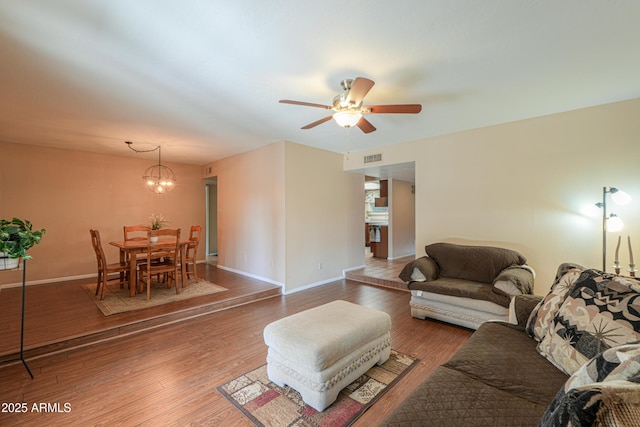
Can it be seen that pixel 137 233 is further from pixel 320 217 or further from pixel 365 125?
pixel 365 125

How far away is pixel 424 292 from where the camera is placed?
3.36 m

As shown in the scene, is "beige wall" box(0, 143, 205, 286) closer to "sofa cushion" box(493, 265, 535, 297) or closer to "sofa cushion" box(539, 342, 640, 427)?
"sofa cushion" box(493, 265, 535, 297)

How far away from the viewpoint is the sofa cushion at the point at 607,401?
2.05ft

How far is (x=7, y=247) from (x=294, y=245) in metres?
3.34

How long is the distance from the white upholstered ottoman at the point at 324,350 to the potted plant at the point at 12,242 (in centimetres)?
214

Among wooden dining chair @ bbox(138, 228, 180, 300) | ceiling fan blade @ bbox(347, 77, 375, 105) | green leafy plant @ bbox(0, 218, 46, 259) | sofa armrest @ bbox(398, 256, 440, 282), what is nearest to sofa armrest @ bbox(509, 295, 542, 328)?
sofa armrest @ bbox(398, 256, 440, 282)

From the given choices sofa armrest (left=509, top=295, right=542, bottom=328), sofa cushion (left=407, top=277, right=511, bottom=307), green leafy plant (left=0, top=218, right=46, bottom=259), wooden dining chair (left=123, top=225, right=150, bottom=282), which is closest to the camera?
sofa armrest (left=509, top=295, right=542, bottom=328)

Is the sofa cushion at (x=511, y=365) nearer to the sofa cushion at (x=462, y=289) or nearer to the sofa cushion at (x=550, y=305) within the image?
the sofa cushion at (x=550, y=305)

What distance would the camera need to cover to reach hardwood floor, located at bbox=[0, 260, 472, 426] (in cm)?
183

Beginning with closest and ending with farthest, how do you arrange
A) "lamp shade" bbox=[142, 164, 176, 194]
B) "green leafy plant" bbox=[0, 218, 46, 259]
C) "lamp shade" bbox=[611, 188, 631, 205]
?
"green leafy plant" bbox=[0, 218, 46, 259] → "lamp shade" bbox=[611, 188, 631, 205] → "lamp shade" bbox=[142, 164, 176, 194]

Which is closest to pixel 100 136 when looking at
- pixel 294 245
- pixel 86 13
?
pixel 86 13

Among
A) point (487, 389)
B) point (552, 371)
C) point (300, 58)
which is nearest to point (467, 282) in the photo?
point (552, 371)

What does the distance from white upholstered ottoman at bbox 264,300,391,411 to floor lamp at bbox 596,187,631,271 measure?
2590 millimetres

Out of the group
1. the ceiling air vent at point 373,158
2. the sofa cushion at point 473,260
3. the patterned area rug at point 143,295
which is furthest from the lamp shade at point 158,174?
the sofa cushion at point 473,260
